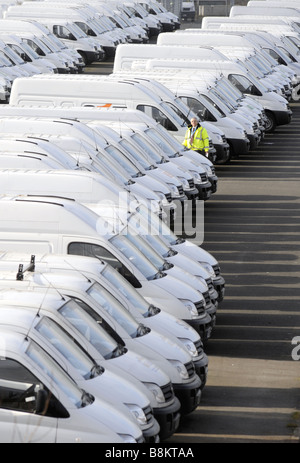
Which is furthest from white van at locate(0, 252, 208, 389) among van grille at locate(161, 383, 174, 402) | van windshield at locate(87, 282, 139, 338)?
van grille at locate(161, 383, 174, 402)

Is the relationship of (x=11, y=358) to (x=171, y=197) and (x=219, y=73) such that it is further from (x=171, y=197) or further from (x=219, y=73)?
(x=219, y=73)

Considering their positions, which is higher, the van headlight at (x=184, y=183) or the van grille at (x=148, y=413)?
the van grille at (x=148, y=413)

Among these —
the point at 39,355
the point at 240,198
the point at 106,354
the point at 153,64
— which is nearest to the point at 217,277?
the point at 106,354

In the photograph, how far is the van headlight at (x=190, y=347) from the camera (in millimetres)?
14281

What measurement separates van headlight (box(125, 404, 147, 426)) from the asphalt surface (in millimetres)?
1581

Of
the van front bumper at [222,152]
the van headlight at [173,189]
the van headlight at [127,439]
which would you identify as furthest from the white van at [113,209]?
the van front bumper at [222,152]

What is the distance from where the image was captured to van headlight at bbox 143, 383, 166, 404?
1260 cm

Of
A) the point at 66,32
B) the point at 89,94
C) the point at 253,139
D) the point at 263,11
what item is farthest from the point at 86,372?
the point at 263,11

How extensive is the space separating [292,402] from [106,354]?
3037 mm

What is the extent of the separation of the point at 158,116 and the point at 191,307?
41.9 feet

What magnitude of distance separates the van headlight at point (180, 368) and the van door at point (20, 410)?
2.81 m

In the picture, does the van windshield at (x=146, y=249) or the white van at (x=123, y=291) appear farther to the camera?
the van windshield at (x=146, y=249)

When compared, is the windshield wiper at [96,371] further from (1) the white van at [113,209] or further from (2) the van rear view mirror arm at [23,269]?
(1) the white van at [113,209]
